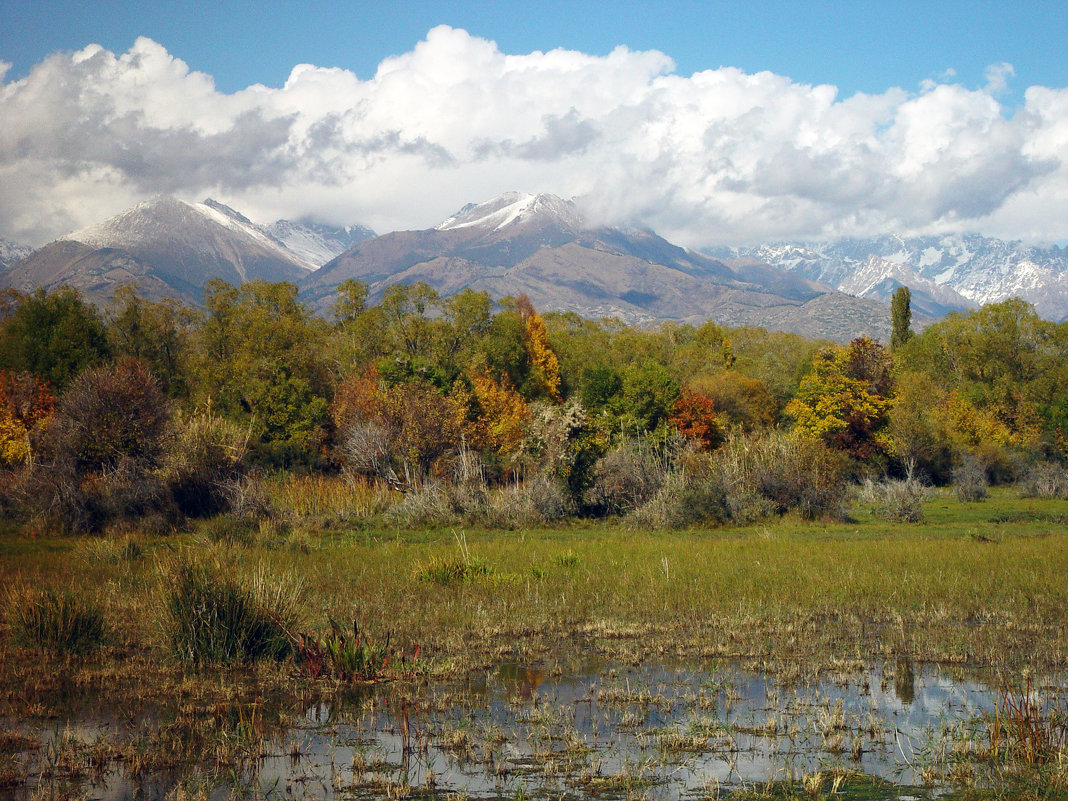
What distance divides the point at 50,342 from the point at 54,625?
49415mm

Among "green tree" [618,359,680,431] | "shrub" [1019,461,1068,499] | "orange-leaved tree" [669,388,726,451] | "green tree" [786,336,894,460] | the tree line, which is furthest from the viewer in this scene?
"orange-leaved tree" [669,388,726,451]

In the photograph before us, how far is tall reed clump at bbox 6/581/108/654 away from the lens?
45.1ft

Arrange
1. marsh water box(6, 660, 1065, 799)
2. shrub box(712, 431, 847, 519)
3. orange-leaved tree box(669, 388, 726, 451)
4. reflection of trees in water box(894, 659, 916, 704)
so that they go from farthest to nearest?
orange-leaved tree box(669, 388, 726, 451) → shrub box(712, 431, 847, 519) → reflection of trees in water box(894, 659, 916, 704) → marsh water box(6, 660, 1065, 799)

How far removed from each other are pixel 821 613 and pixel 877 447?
154 ft

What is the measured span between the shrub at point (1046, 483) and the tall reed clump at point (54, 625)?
51.4 meters

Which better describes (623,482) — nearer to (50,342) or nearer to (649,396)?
(649,396)

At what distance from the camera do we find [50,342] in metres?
56.5

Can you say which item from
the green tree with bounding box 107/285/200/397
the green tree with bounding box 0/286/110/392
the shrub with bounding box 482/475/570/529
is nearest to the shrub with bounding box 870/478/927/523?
the shrub with bounding box 482/475/570/529

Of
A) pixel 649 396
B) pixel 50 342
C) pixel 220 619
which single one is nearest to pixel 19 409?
pixel 50 342

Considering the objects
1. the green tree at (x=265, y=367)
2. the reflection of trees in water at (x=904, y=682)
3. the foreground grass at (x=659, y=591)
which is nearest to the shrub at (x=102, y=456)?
the foreground grass at (x=659, y=591)

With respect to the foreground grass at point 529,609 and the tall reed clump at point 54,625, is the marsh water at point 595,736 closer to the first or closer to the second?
the foreground grass at point 529,609

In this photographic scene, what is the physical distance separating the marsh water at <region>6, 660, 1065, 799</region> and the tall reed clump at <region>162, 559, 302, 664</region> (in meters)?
1.96

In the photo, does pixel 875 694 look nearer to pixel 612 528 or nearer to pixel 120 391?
pixel 612 528

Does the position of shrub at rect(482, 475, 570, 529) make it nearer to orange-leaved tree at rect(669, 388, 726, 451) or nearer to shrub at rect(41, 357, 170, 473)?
shrub at rect(41, 357, 170, 473)
